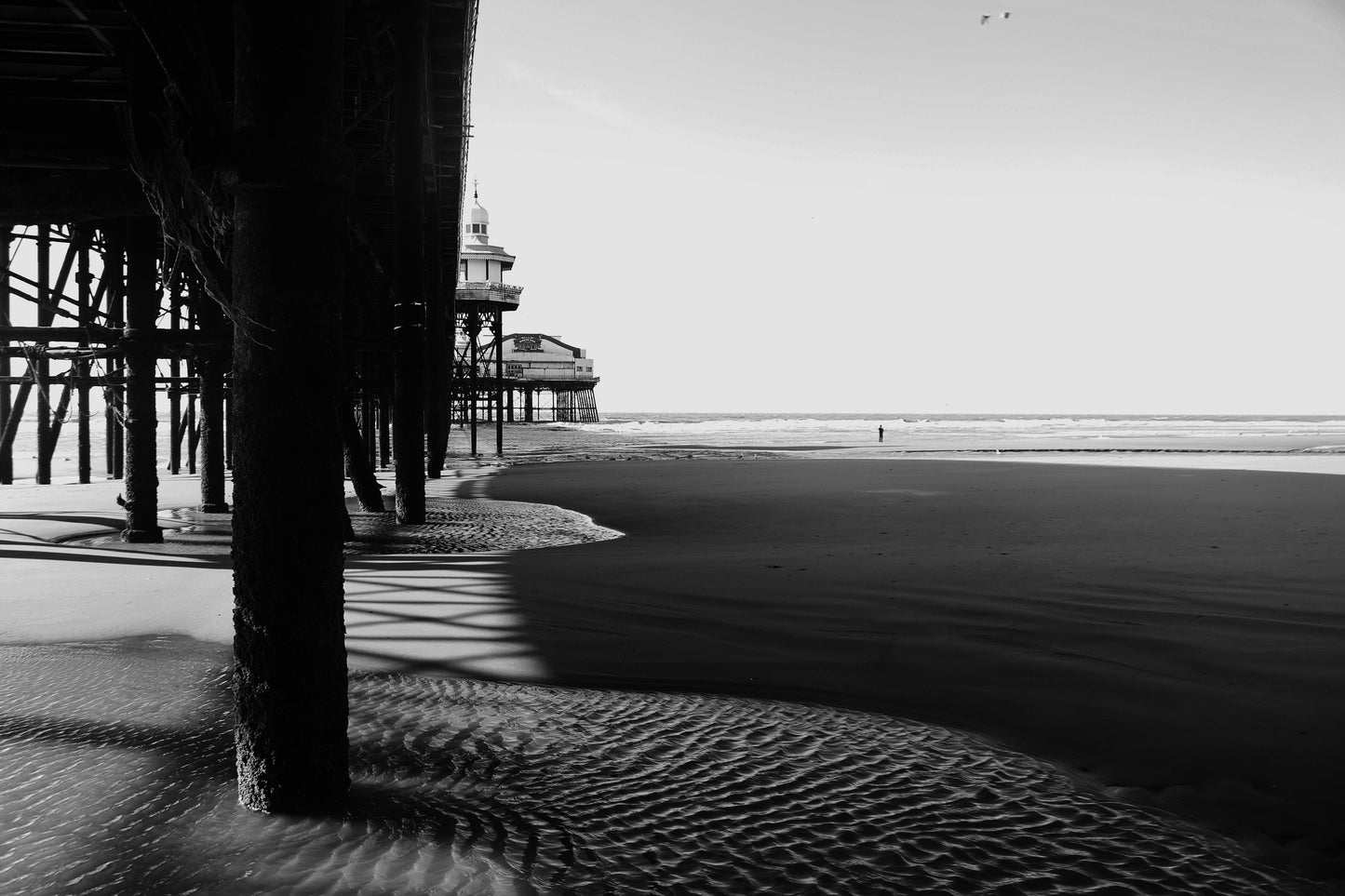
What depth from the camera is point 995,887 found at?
7.53ft

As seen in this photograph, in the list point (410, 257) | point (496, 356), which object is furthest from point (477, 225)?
point (410, 257)

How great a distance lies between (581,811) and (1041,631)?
2.99 meters

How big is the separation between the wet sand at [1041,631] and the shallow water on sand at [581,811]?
0.31 m

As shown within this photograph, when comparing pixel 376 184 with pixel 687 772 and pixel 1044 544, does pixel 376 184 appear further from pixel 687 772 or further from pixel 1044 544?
pixel 687 772

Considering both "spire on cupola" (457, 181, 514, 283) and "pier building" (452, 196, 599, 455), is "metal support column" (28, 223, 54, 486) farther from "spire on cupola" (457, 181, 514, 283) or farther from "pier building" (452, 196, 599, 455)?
"spire on cupola" (457, 181, 514, 283)

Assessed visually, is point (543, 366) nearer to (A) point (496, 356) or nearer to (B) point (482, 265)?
(B) point (482, 265)

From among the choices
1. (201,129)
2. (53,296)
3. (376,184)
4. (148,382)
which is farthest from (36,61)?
(53,296)

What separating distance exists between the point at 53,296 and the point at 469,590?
455 inches

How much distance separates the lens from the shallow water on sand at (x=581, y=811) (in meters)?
2.34

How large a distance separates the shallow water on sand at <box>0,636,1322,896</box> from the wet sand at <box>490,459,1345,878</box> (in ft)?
1.01

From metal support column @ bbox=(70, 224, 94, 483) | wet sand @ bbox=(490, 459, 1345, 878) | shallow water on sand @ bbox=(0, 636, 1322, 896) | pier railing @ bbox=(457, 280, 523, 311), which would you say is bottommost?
shallow water on sand @ bbox=(0, 636, 1322, 896)

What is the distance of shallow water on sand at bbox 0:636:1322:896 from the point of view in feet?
7.68

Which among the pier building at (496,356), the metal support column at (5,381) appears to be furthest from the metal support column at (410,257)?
the pier building at (496,356)

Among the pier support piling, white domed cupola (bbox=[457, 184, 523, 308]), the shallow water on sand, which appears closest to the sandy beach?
the shallow water on sand
